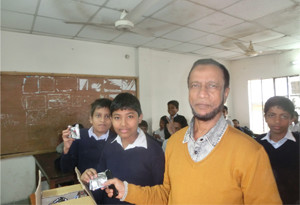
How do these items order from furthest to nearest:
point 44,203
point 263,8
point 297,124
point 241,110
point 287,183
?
point 241,110
point 297,124
point 263,8
point 287,183
point 44,203

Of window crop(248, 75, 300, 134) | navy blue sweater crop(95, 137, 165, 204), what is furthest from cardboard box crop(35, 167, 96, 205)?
window crop(248, 75, 300, 134)

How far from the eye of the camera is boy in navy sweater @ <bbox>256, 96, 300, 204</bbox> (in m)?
1.19

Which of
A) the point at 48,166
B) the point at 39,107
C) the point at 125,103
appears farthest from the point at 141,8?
the point at 39,107

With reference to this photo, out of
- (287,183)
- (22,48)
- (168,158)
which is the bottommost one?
(287,183)

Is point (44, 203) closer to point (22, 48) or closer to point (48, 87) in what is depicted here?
point (48, 87)

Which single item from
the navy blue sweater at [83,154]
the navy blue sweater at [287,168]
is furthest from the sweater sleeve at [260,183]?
the navy blue sweater at [83,154]

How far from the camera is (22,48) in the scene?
3.08m

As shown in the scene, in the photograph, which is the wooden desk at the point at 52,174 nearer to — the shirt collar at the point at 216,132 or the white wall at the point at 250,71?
the shirt collar at the point at 216,132

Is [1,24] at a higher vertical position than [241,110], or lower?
higher

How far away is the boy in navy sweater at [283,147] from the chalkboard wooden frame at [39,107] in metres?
3.08

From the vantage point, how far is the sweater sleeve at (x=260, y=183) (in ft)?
2.19

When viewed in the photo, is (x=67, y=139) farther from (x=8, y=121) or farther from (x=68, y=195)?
(x=8, y=121)

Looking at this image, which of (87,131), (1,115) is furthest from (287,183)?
(1,115)

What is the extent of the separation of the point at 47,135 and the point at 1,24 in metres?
1.88
